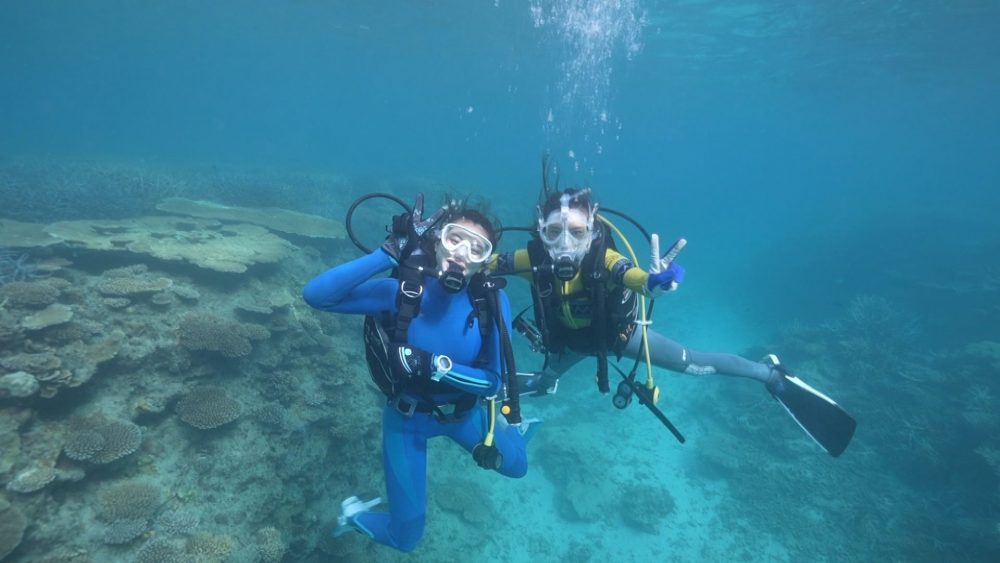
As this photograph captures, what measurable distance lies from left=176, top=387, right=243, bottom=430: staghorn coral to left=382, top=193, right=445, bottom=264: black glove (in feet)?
13.3

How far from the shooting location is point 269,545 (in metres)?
5.30

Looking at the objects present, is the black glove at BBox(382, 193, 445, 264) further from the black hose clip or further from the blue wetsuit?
the black hose clip

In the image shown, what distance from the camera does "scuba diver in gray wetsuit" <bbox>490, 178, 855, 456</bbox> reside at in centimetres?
464

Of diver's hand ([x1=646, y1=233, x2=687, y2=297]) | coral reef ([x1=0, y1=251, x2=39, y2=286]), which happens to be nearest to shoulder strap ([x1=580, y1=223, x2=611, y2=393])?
diver's hand ([x1=646, y1=233, x2=687, y2=297])

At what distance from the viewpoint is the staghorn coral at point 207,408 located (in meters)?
5.78

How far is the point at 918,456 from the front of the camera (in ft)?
35.7

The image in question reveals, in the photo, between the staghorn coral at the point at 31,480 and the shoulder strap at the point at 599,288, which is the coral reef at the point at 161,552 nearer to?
the staghorn coral at the point at 31,480

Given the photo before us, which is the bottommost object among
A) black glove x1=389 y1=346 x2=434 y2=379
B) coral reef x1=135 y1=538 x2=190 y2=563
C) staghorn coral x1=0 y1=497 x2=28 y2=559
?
coral reef x1=135 y1=538 x2=190 y2=563

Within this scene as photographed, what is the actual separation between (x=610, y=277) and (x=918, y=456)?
1193 centimetres

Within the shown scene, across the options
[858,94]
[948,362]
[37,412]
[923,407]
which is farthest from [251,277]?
[858,94]

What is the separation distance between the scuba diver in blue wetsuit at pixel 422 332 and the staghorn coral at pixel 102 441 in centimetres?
292

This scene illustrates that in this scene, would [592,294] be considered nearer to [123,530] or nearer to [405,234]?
[405,234]

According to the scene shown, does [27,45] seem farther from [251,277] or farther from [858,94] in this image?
[858,94]

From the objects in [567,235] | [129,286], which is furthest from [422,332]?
[129,286]
